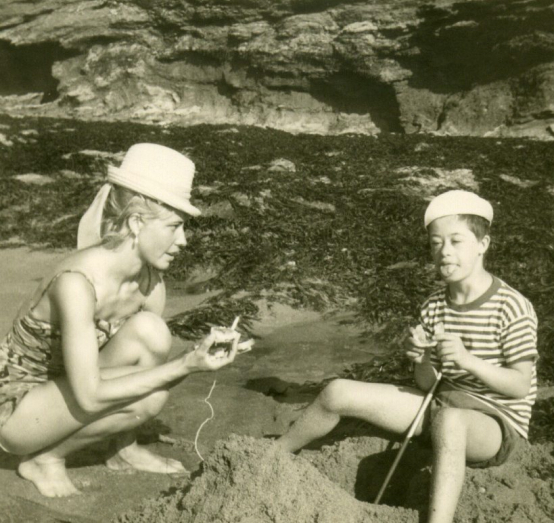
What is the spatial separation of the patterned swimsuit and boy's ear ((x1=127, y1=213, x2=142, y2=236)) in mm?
380

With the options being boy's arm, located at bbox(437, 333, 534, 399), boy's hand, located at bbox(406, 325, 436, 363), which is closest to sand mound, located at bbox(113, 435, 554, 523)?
boy's arm, located at bbox(437, 333, 534, 399)

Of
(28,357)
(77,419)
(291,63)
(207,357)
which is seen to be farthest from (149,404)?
(291,63)

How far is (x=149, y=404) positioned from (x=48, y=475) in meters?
0.45

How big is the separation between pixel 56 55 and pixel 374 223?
18.4 meters

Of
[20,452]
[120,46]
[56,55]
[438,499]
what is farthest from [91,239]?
[56,55]

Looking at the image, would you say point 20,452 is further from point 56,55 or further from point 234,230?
point 56,55

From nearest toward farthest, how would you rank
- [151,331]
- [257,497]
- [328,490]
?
1. [257,497]
2. [328,490]
3. [151,331]

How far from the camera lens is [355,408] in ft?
9.52

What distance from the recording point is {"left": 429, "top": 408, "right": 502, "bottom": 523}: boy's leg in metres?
2.43

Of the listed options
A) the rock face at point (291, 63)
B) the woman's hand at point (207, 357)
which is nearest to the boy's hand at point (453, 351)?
the woman's hand at point (207, 357)

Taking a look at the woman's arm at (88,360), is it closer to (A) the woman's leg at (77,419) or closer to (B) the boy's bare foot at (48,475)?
(A) the woman's leg at (77,419)

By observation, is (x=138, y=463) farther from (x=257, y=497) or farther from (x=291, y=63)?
(x=291, y=63)

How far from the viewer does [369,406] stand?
292 centimetres

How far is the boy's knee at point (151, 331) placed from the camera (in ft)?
9.73
